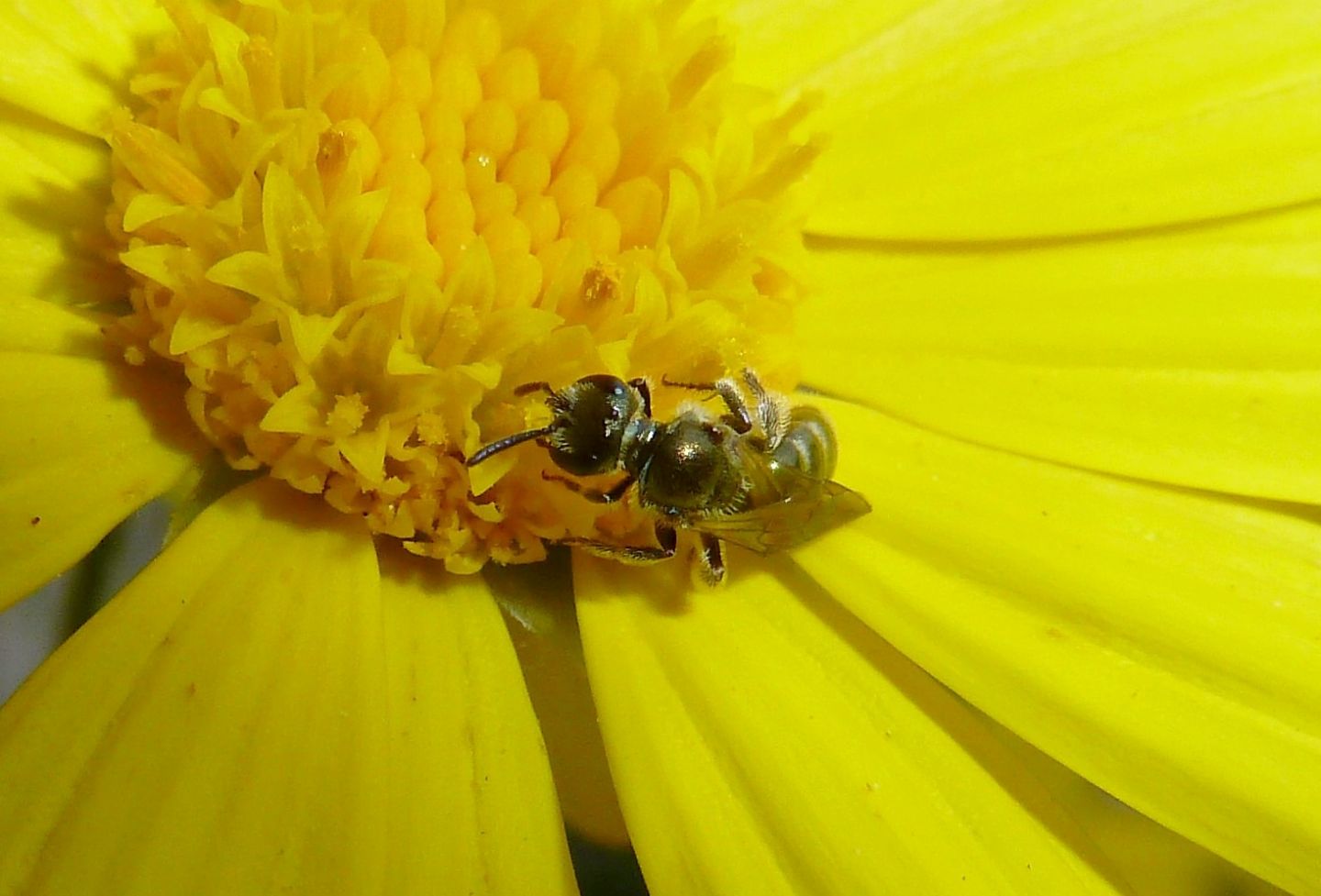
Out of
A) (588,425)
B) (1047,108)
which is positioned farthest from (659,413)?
(1047,108)

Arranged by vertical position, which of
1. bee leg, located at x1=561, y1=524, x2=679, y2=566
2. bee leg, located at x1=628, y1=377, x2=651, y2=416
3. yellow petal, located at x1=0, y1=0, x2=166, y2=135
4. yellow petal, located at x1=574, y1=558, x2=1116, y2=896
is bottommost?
yellow petal, located at x1=574, y1=558, x2=1116, y2=896

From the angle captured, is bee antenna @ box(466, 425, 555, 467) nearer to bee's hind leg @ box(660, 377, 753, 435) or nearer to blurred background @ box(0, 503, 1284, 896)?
bee's hind leg @ box(660, 377, 753, 435)

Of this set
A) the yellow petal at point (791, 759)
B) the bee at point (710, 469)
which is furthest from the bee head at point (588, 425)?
the yellow petal at point (791, 759)

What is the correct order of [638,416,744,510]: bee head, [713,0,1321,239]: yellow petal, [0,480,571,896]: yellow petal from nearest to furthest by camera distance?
[0,480,571,896]: yellow petal < [638,416,744,510]: bee head < [713,0,1321,239]: yellow petal

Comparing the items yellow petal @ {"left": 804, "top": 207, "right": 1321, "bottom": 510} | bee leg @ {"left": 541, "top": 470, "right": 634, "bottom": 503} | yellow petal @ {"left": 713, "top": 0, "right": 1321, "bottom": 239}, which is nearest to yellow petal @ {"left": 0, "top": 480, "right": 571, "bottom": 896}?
bee leg @ {"left": 541, "top": 470, "right": 634, "bottom": 503}

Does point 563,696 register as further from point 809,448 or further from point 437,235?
point 437,235

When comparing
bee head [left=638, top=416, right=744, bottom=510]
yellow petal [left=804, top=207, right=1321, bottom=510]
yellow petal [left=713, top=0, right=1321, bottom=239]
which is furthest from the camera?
yellow petal [left=713, top=0, right=1321, bottom=239]

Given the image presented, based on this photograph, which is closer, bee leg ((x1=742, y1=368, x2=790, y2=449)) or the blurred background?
bee leg ((x1=742, y1=368, x2=790, y2=449))
